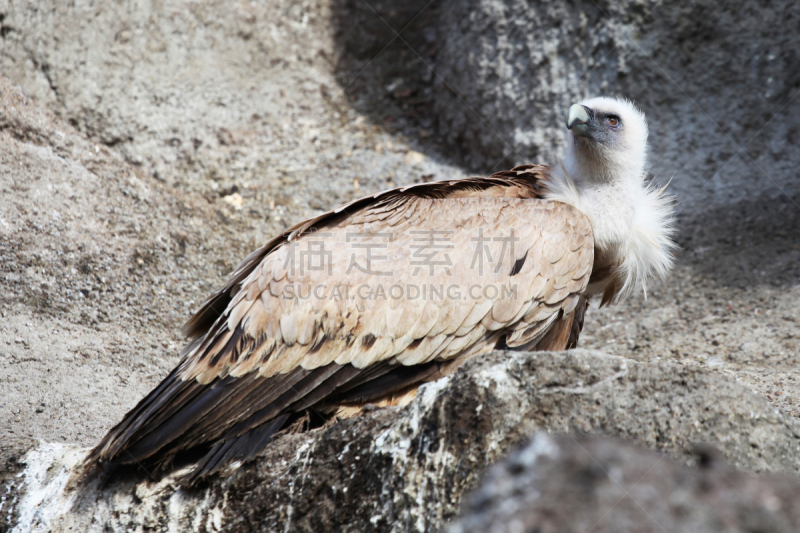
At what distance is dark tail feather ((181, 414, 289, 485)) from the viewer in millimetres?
3223

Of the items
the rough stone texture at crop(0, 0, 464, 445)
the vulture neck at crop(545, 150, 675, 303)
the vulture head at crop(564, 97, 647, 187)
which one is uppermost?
the vulture head at crop(564, 97, 647, 187)

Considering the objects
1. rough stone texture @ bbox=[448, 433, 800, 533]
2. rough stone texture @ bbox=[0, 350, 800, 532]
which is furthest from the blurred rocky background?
rough stone texture @ bbox=[448, 433, 800, 533]

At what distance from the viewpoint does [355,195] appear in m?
7.54

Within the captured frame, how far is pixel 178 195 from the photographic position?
23.2ft

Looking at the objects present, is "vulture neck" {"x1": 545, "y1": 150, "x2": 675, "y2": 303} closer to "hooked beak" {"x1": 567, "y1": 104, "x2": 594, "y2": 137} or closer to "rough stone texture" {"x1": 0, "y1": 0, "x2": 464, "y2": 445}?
"hooked beak" {"x1": 567, "y1": 104, "x2": 594, "y2": 137}

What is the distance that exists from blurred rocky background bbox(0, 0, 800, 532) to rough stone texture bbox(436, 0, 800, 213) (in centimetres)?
2

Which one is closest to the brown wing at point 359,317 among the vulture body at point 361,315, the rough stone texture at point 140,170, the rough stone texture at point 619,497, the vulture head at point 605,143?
the vulture body at point 361,315

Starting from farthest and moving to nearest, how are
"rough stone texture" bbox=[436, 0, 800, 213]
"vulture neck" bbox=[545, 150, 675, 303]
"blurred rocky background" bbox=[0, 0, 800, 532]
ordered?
1. "rough stone texture" bbox=[436, 0, 800, 213]
2. "vulture neck" bbox=[545, 150, 675, 303]
3. "blurred rocky background" bbox=[0, 0, 800, 532]

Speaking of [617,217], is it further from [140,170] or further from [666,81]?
[140,170]

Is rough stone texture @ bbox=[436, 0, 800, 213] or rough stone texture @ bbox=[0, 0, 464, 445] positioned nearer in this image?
rough stone texture @ bbox=[0, 0, 464, 445]

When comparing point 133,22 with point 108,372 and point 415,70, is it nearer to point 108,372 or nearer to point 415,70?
point 415,70

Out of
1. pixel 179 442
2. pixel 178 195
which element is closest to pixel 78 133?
pixel 178 195

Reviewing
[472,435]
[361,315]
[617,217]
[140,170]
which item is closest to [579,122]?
[617,217]

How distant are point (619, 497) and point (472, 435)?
984mm
